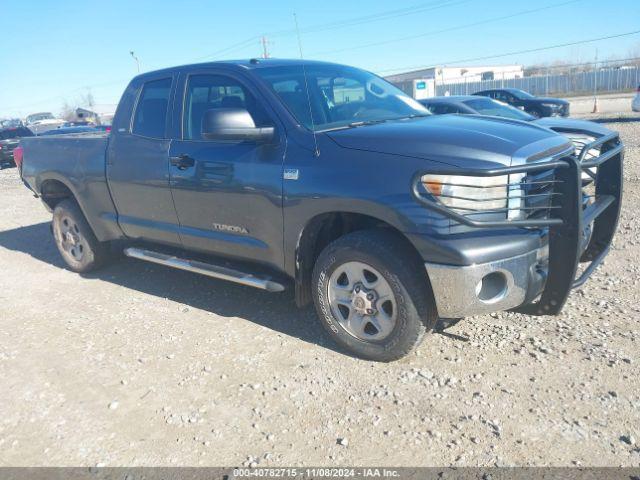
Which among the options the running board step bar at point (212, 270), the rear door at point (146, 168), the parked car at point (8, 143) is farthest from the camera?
the parked car at point (8, 143)

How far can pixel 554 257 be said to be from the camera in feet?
9.96

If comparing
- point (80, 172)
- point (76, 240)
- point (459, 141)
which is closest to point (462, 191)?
point (459, 141)

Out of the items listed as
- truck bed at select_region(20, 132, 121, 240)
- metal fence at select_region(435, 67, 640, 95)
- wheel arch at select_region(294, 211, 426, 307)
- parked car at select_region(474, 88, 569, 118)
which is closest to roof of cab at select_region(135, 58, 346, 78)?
truck bed at select_region(20, 132, 121, 240)

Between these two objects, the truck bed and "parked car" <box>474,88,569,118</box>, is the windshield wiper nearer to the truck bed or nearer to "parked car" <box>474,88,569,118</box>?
the truck bed

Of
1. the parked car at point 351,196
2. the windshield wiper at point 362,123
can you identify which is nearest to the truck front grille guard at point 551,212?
the parked car at point 351,196

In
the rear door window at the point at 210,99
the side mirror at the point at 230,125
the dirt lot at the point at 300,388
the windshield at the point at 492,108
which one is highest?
the rear door window at the point at 210,99

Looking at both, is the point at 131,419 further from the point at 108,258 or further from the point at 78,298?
the point at 108,258

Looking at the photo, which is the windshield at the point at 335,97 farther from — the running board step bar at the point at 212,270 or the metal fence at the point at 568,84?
the metal fence at the point at 568,84

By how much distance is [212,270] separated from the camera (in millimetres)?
4180

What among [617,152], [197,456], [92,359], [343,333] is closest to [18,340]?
[92,359]

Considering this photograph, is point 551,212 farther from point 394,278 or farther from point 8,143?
point 8,143

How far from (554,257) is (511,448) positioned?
1.09 meters

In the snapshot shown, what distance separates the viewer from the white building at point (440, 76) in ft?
149

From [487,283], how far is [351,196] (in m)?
0.93
